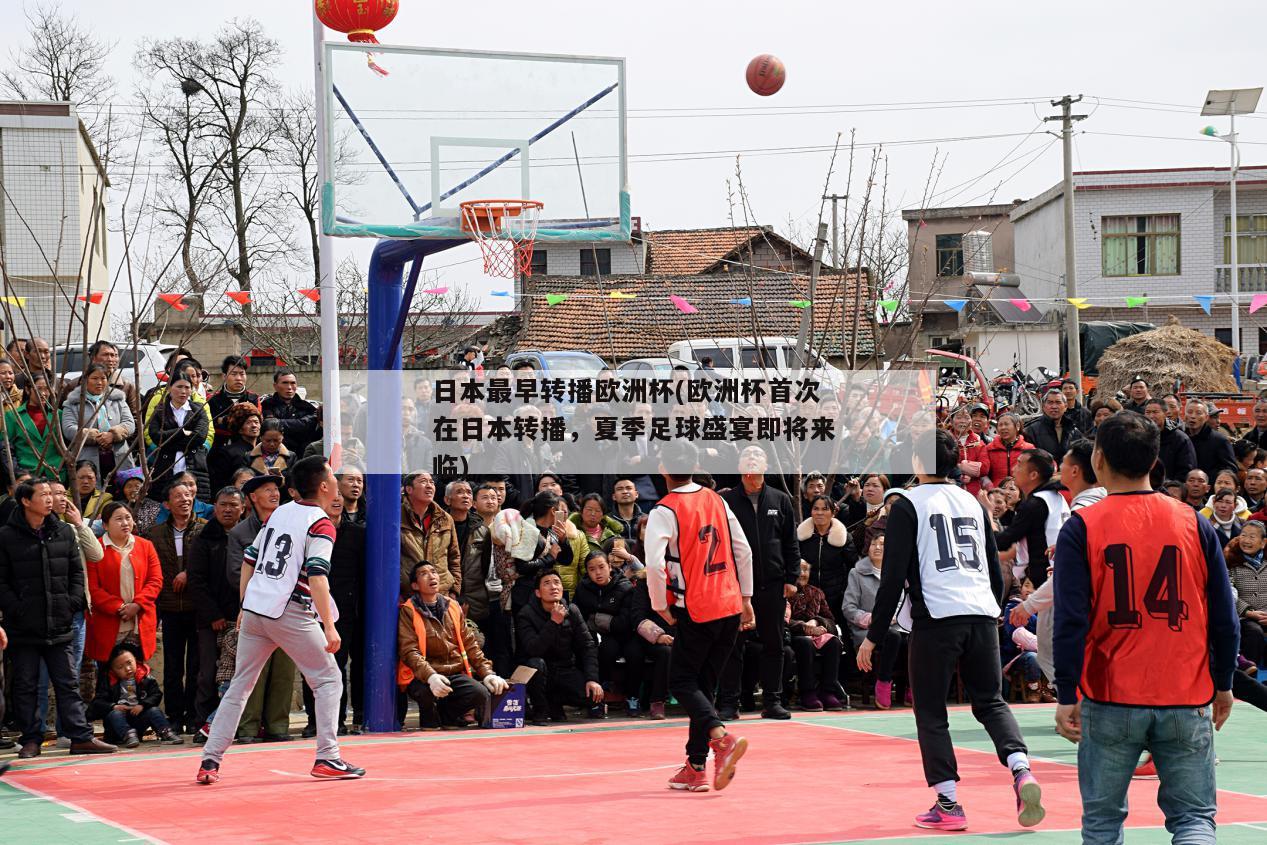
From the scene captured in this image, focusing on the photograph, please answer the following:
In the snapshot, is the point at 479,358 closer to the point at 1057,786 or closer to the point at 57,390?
the point at 57,390

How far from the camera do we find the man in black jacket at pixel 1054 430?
16.4 metres

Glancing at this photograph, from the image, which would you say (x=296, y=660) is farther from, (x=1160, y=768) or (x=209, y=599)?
(x=1160, y=768)

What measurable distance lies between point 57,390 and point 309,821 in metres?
6.54

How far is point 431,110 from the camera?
11.3 metres

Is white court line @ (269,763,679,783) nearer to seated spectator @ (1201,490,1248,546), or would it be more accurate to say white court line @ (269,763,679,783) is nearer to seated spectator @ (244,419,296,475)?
seated spectator @ (244,419,296,475)

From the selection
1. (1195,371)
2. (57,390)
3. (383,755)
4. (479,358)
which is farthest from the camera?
(1195,371)

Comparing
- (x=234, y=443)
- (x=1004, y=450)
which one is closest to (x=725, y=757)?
(x=234, y=443)

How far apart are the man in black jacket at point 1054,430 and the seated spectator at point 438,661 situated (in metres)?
7.34

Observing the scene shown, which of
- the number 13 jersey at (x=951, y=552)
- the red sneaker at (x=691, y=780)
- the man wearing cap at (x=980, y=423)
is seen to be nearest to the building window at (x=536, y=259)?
the red sneaker at (x=691, y=780)

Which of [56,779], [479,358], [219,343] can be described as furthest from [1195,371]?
[56,779]

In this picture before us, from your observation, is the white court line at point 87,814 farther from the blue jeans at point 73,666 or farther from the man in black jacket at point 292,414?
the man in black jacket at point 292,414

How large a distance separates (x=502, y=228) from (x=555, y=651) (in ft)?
11.9

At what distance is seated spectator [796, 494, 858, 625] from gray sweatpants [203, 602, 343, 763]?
564 cm

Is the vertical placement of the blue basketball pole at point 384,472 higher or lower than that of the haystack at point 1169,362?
lower
